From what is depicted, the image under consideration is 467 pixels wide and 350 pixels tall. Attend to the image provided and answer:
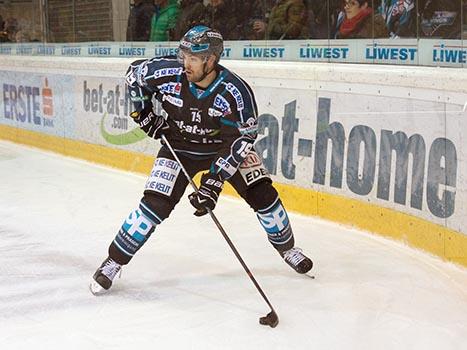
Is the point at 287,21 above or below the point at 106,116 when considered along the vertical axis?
above

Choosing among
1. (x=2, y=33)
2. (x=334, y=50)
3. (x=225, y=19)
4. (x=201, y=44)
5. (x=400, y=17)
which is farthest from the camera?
(x=2, y=33)

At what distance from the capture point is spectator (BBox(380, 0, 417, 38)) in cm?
428

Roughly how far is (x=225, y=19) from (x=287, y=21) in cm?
→ 59

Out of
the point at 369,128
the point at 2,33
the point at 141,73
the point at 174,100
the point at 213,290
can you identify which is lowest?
the point at 213,290

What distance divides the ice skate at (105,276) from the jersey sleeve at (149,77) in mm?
671

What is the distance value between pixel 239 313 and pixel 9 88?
222 inches

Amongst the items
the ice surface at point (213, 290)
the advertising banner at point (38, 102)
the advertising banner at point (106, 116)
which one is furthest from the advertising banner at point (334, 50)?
the ice surface at point (213, 290)

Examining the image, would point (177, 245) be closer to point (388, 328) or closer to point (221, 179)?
point (221, 179)

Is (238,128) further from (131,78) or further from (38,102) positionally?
(38,102)

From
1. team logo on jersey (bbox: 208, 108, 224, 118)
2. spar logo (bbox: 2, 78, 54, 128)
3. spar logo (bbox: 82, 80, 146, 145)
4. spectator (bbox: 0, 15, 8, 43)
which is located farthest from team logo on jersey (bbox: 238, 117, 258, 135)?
spectator (bbox: 0, 15, 8, 43)

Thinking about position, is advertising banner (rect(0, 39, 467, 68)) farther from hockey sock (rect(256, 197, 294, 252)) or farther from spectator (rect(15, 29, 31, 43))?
spectator (rect(15, 29, 31, 43))

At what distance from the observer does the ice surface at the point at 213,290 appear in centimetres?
299

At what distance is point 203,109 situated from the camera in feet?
11.1

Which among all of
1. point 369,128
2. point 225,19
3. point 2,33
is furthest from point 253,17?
point 2,33
